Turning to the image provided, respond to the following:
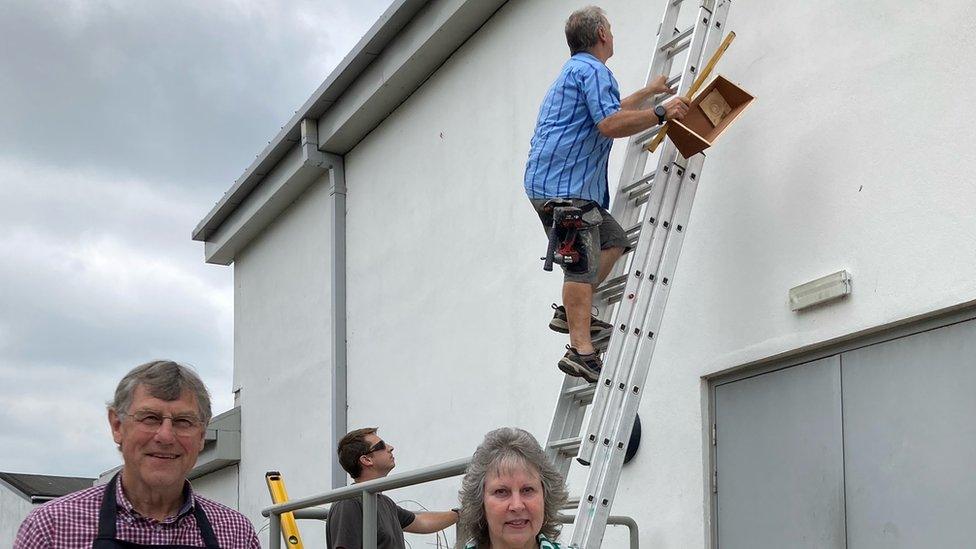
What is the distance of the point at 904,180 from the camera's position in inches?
199

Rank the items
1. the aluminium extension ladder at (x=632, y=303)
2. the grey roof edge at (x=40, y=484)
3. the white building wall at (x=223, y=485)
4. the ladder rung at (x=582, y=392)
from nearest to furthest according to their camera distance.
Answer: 1. the aluminium extension ladder at (x=632, y=303)
2. the ladder rung at (x=582, y=392)
3. the white building wall at (x=223, y=485)
4. the grey roof edge at (x=40, y=484)

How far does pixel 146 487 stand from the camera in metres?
3.05

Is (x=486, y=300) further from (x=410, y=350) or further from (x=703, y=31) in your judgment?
(x=703, y=31)

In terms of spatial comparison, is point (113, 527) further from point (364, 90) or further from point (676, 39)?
point (364, 90)

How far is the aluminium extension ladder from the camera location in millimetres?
4844

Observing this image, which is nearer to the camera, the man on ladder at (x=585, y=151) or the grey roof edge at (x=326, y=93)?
the man on ladder at (x=585, y=151)

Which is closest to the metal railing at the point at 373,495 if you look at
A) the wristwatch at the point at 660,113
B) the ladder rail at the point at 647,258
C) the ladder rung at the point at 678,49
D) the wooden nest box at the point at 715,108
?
the ladder rail at the point at 647,258

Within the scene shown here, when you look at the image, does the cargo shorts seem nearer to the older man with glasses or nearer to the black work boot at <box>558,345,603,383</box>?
the black work boot at <box>558,345,603,383</box>

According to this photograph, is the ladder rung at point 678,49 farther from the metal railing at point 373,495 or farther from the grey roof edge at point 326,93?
the grey roof edge at point 326,93

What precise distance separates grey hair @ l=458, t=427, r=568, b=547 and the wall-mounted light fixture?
7.30 ft

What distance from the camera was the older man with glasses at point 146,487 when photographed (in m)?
3.00

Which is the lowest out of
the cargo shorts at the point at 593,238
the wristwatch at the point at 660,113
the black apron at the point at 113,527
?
the black apron at the point at 113,527

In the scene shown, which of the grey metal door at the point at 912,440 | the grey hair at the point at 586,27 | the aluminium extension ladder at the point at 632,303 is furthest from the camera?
the grey hair at the point at 586,27

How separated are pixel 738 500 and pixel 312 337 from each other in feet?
22.3
